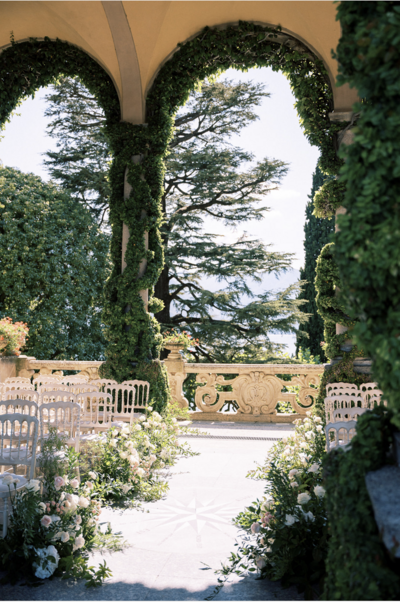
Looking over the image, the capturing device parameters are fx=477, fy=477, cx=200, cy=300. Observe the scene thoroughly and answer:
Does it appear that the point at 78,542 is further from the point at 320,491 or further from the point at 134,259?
the point at 134,259

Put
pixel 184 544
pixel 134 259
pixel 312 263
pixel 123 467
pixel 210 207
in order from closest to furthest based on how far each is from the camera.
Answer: pixel 184 544, pixel 123 467, pixel 134 259, pixel 210 207, pixel 312 263

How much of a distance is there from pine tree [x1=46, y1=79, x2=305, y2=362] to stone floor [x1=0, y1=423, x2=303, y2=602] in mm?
8218

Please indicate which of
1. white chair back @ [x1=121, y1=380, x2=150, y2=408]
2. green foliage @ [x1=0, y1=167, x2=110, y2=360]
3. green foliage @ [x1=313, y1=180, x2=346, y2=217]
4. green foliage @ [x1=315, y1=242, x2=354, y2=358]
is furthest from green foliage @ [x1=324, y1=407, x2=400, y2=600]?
green foliage @ [x1=0, y1=167, x2=110, y2=360]

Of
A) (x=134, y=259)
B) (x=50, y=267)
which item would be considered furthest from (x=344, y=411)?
(x=50, y=267)

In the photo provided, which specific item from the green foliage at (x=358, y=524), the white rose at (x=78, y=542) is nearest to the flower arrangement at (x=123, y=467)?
the white rose at (x=78, y=542)

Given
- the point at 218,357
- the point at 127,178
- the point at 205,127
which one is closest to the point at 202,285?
the point at 218,357

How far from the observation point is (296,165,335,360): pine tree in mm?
16484

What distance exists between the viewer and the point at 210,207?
15391 millimetres

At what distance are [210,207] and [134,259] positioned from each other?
26.1 feet

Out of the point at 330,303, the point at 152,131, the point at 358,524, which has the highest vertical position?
the point at 152,131

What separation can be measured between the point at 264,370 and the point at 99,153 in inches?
385

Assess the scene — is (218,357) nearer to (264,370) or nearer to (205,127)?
(264,370)

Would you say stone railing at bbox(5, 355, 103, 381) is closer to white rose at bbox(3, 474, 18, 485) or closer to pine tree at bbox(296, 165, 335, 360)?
white rose at bbox(3, 474, 18, 485)

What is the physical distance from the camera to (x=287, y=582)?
297 cm
